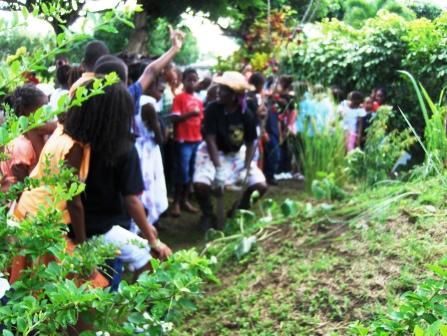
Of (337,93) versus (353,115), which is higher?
(337,93)

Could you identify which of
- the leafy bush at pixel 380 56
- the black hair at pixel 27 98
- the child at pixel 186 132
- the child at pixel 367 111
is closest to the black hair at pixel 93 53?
the black hair at pixel 27 98

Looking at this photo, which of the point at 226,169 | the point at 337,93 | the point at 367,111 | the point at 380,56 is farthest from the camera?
the point at 337,93

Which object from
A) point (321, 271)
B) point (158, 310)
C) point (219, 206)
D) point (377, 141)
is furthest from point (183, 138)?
point (158, 310)

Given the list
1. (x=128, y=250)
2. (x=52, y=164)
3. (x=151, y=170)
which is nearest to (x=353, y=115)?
(x=151, y=170)

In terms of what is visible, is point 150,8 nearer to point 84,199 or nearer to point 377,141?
point 377,141

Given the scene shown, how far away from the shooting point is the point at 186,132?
23.3ft

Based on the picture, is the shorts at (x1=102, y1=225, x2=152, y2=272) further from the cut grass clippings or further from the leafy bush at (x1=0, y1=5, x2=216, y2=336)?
the leafy bush at (x1=0, y1=5, x2=216, y2=336)

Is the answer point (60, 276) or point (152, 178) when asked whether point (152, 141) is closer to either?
point (152, 178)

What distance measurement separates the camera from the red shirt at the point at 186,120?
708 centimetres

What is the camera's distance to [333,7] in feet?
24.0

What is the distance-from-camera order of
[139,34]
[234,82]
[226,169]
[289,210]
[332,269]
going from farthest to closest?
[139,34] → [226,169] → [234,82] → [289,210] → [332,269]

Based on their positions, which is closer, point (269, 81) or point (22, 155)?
point (22, 155)

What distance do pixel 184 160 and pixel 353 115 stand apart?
2.35 meters

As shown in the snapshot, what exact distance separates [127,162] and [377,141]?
3202 mm
